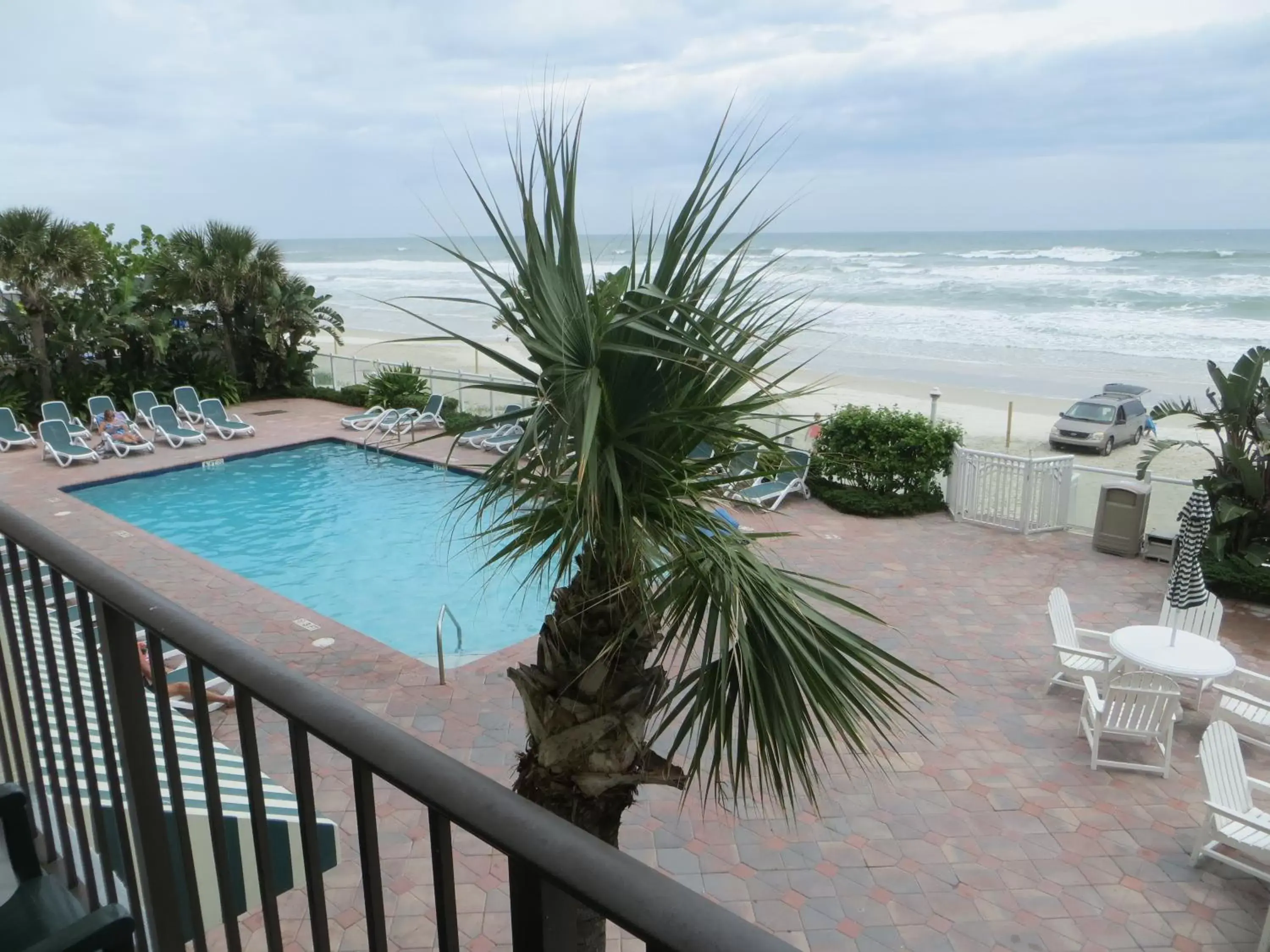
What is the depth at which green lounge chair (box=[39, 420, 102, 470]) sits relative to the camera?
642 inches

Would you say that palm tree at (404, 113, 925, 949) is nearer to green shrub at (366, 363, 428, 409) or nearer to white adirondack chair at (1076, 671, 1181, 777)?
white adirondack chair at (1076, 671, 1181, 777)

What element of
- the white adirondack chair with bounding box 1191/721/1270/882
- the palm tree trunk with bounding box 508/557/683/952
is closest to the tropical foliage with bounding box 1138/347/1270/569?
the white adirondack chair with bounding box 1191/721/1270/882

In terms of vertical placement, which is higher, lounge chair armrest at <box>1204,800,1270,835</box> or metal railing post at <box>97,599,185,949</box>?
metal railing post at <box>97,599,185,949</box>

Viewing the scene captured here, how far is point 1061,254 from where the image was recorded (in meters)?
67.9

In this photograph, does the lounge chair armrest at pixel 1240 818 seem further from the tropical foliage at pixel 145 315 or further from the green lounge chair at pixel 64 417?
the tropical foliage at pixel 145 315

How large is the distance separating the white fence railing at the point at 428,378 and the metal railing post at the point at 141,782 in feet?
50.4

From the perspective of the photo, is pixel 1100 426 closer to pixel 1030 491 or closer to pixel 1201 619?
pixel 1030 491

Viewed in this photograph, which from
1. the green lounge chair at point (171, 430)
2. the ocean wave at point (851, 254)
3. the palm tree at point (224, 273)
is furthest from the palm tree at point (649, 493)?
the ocean wave at point (851, 254)

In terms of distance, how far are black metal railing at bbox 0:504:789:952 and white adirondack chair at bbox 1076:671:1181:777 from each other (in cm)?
642

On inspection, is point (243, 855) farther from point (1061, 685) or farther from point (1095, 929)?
point (1061, 685)

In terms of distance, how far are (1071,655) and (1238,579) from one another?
3860 millimetres

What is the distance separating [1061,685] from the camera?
8.18 metres

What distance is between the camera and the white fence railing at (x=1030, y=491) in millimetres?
12234

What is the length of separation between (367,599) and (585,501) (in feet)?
29.9
